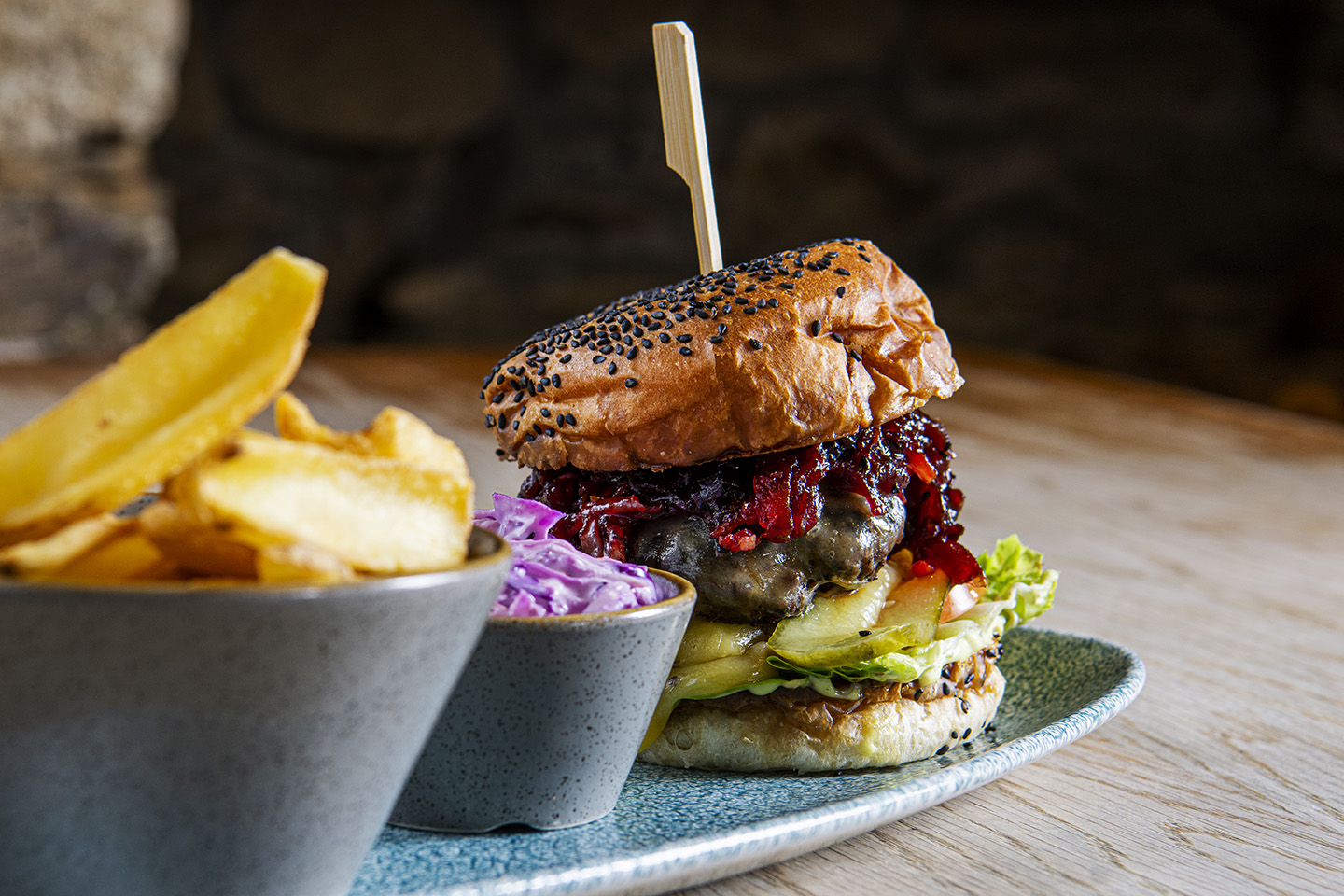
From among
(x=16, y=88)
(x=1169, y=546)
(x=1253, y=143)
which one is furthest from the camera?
(x=1253, y=143)

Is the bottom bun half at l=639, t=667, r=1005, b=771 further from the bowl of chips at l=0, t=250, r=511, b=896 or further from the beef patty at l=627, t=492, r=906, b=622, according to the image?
the bowl of chips at l=0, t=250, r=511, b=896

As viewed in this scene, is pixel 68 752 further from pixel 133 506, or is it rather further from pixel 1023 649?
pixel 1023 649

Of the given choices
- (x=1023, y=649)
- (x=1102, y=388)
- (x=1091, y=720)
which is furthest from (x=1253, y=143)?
(x=1091, y=720)

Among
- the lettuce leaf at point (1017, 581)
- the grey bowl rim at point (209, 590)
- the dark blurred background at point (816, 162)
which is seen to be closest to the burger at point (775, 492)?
the lettuce leaf at point (1017, 581)

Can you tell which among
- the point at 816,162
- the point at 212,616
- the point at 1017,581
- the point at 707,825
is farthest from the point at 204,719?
the point at 816,162

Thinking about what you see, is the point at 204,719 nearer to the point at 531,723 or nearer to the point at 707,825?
the point at 531,723

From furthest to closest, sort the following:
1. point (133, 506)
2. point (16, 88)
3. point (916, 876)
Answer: point (16, 88)
point (916, 876)
point (133, 506)
